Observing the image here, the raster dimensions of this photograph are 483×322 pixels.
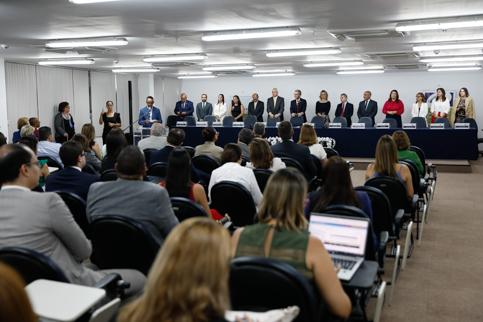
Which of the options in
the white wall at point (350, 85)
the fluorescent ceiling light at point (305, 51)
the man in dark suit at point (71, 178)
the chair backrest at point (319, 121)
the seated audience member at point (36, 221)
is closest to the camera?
the seated audience member at point (36, 221)

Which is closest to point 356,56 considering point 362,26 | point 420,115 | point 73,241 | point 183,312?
point 420,115

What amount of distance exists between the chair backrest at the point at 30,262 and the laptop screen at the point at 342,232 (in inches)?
54.1

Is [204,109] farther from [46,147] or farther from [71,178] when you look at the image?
[71,178]

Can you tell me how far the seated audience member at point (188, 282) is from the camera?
3.95ft

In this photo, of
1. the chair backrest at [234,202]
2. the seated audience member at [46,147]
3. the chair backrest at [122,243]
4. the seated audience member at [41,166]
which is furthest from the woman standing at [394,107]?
the chair backrest at [122,243]

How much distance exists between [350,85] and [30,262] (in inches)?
648

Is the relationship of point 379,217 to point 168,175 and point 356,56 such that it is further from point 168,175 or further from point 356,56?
point 356,56

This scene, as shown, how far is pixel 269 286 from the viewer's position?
1.76m

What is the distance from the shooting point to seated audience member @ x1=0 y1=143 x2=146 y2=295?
7.06 ft

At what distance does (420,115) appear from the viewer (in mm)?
13078

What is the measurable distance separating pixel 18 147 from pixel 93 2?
3605mm

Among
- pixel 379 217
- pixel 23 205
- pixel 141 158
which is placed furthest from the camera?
pixel 379 217

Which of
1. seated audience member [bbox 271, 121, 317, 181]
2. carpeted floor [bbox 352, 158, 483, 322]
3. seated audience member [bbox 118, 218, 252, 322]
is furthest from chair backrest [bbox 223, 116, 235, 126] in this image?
seated audience member [bbox 118, 218, 252, 322]

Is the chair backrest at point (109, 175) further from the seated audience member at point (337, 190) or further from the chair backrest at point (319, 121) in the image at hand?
the chair backrest at point (319, 121)
